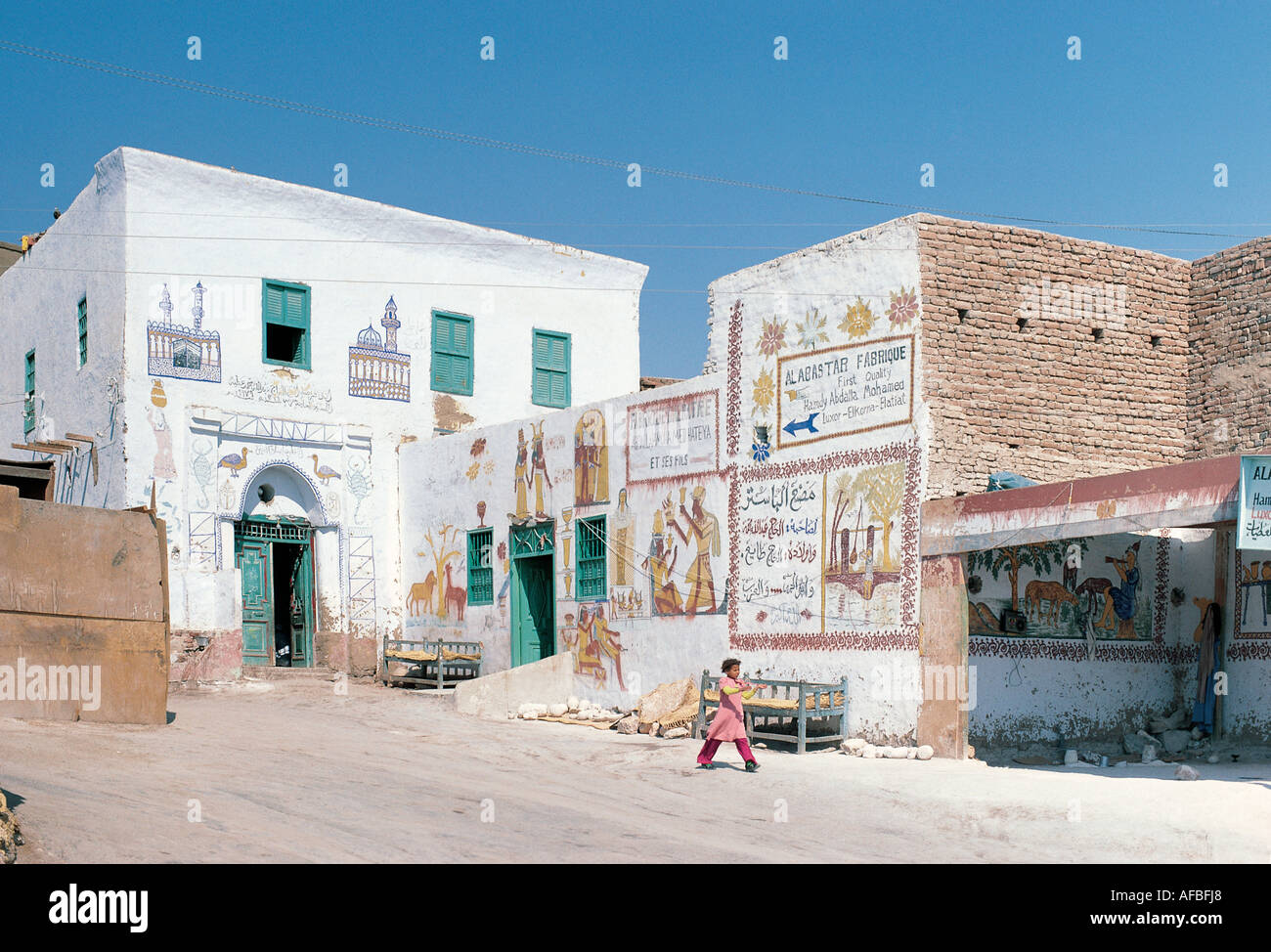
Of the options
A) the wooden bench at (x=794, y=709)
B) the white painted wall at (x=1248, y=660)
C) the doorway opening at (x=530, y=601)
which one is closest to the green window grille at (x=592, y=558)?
the doorway opening at (x=530, y=601)

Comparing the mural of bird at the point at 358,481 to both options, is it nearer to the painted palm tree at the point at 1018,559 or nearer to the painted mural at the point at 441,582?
the painted mural at the point at 441,582

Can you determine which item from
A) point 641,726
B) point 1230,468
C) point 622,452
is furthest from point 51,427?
point 1230,468

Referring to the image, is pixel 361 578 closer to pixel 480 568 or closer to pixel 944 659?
pixel 480 568

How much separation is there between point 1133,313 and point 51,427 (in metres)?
16.7

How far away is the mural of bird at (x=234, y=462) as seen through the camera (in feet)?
68.3

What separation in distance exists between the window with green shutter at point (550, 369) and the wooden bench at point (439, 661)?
570 cm

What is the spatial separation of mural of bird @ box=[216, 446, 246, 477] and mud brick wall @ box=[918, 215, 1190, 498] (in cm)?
1123

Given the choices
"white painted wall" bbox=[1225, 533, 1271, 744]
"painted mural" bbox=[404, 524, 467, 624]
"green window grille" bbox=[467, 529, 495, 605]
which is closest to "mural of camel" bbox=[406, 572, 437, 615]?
"painted mural" bbox=[404, 524, 467, 624]

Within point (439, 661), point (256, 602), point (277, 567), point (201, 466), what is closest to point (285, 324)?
point (201, 466)

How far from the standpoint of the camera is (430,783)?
11797mm

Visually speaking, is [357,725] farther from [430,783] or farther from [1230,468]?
[1230,468]

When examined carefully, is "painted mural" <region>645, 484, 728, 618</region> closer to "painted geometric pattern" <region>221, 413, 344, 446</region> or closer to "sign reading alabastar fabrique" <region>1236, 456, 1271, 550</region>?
"painted geometric pattern" <region>221, 413, 344, 446</region>

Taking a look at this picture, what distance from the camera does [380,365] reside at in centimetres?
2275

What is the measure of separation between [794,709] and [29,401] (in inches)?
603
